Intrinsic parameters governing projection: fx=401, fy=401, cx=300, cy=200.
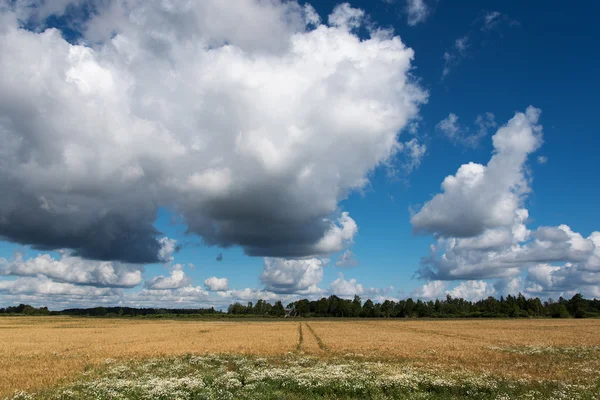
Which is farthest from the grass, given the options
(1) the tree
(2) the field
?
(1) the tree

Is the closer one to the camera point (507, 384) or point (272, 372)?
point (507, 384)

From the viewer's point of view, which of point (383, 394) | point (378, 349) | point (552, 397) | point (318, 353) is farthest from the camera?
point (378, 349)

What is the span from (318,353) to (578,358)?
805 inches

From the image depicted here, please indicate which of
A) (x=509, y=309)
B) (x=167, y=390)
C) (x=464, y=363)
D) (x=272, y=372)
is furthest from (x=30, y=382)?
(x=509, y=309)

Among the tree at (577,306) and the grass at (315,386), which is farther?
the tree at (577,306)

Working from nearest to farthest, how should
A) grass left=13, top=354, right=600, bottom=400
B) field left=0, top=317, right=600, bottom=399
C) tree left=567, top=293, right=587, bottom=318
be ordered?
grass left=13, top=354, right=600, bottom=400
field left=0, top=317, right=600, bottom=399
tree left=567, top=293, right=587, bottom=318

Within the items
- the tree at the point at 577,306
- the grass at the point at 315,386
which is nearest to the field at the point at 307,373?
the grass at the point at 315,386

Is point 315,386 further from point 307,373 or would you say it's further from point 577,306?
point 577,306

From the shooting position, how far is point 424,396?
1736cm

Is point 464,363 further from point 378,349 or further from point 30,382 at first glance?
point 30,382

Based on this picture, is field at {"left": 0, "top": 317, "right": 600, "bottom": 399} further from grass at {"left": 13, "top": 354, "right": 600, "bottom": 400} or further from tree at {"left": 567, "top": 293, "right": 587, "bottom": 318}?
tree at {"left": 567, "top": 293, "right": 587, "bottom": 318}

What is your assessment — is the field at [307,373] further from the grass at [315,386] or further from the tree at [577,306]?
the tree at [577,306]

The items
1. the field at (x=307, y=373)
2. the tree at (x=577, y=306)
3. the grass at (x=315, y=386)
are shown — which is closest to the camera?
the grass at (x=315, y=386)

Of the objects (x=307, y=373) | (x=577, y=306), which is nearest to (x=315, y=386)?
(x=307, y=373)
